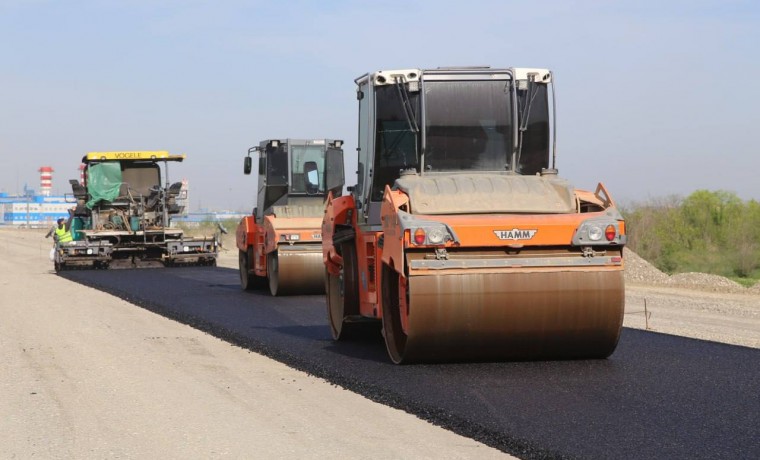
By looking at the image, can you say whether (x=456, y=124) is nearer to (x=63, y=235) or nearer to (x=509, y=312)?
(x=509, y=312)

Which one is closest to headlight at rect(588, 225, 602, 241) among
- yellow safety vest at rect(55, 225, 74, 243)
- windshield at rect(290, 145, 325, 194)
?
windshield at rect(290, 145, 325, 194)

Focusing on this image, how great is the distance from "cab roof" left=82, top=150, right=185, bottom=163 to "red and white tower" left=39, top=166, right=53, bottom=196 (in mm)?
131589

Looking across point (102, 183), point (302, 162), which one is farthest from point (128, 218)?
point (302, 162)

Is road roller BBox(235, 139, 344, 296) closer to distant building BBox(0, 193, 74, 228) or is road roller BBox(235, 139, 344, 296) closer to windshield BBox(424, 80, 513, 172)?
windshield BBox(424, 80, 513, 172)

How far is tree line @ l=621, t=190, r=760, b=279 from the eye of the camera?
29.0 m

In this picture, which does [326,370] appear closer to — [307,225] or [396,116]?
[396,116]

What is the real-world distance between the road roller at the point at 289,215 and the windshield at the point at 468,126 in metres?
7.09

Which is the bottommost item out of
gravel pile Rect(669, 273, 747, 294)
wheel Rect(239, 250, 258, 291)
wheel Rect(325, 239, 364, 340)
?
gravel pile Rect(669, 273, 747, 294)

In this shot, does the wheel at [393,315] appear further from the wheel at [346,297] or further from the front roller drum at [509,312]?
the wheel at [346,297]

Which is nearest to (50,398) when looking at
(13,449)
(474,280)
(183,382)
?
(183,382)

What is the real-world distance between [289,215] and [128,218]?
10852 millimetres

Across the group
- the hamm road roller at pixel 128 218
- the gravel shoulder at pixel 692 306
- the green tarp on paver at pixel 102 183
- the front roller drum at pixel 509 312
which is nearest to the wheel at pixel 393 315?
the front roller drum at pixel 509 312

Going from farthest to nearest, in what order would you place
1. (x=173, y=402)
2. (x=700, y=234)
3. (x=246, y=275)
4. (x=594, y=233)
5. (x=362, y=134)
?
(x=700, y=234) < (x=246, y=275) < (x=362, y=134) < (x=594, y=233) < (x=173, y=402)

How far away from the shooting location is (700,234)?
33375 mm
